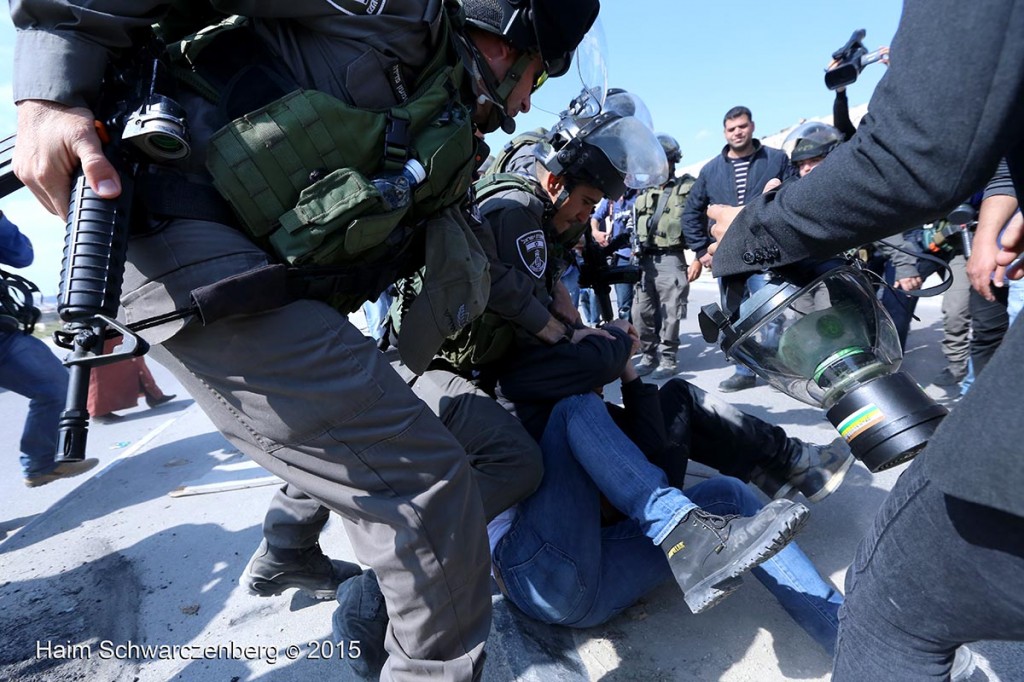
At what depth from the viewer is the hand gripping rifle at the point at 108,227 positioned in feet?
2.88

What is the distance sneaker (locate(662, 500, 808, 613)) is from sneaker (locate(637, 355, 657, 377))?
9.87 ft

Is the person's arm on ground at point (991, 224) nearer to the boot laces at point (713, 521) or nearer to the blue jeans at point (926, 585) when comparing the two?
the boot laces at point (713, 521)

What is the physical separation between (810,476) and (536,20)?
1.61 m

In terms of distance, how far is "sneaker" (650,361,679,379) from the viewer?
424 cm

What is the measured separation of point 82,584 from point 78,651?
38cm

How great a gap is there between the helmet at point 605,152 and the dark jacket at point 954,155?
1.56 m

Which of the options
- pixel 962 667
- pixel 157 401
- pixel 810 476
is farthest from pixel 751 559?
pixel 157 401

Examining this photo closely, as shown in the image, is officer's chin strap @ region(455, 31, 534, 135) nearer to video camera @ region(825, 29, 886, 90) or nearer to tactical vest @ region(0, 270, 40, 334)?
video camera @ region(825, 29, 886, 90)

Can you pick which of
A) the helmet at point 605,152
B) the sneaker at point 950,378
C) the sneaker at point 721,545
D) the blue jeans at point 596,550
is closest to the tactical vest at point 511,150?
the helmet at point 605,152

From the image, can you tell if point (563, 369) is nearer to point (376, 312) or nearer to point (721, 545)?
point (721, 545)

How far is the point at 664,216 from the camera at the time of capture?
14.9 feet

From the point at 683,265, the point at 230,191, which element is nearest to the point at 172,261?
the point at 230,191

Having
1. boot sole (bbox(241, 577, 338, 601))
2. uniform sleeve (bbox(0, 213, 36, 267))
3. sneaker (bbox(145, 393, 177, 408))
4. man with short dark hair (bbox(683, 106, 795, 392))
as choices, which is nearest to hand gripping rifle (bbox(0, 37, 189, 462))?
boot sole (bbox(241, 577, 338, 601))

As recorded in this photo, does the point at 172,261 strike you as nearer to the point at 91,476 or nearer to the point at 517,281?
the point at 517,281
